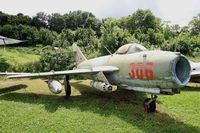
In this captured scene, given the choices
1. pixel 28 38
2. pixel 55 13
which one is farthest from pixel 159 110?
pixel 55 13

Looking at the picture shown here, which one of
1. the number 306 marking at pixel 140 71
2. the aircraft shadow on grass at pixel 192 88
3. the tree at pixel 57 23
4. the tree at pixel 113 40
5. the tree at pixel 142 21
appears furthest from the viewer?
the tree at pixel 57 23

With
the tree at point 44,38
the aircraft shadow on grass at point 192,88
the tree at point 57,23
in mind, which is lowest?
the aircraft shadow on grass at point 192,88

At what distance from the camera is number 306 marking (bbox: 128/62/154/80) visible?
1181cm

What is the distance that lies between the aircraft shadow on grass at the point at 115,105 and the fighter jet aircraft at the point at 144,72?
773mm

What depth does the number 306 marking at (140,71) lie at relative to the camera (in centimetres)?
1181

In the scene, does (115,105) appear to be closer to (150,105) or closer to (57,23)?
(150,105)

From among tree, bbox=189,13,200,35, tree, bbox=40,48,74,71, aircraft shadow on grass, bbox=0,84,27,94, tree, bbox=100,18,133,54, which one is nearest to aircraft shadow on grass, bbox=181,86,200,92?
tree, bbox=40,48,74,71

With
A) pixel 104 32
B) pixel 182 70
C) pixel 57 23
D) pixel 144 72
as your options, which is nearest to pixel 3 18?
pixel 57 23

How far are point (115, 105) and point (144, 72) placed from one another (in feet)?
10.2

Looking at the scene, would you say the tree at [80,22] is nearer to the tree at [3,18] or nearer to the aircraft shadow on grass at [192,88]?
the tree at [3,18]

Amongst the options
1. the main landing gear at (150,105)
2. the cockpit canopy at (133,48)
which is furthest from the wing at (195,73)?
the main landing gear at (150,105)

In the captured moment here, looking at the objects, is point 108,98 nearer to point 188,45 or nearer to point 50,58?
point 50,58

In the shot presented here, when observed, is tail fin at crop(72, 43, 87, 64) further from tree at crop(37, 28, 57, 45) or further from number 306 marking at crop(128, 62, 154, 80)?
tree at crop(37, 28, 57, 45)

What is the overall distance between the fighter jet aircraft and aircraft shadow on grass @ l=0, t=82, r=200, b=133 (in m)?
0.77
